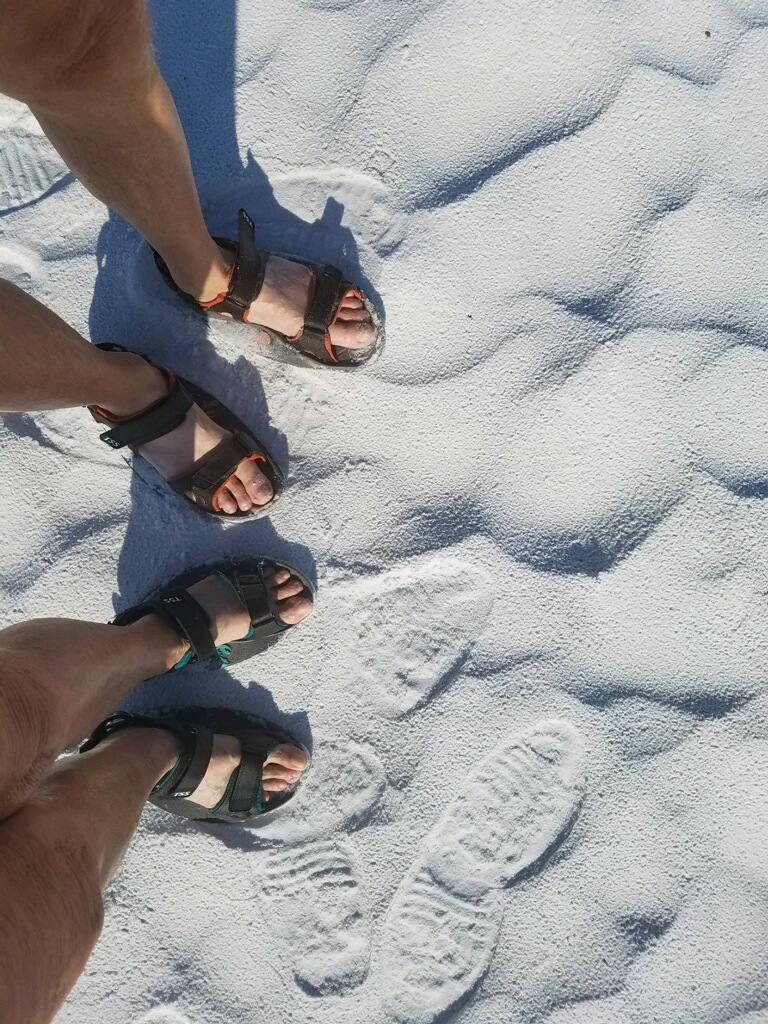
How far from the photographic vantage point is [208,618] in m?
1.51

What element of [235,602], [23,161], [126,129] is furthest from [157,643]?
[23,161]

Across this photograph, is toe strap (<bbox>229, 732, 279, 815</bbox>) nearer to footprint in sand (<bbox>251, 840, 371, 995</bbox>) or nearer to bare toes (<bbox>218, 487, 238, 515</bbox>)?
footprint in sand (<bbox>251, 840, 371, 995</bbox>)

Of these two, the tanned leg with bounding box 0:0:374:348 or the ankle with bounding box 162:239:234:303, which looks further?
the ankle with bounding box 162:239:234:303

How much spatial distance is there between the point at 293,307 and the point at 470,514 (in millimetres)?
591

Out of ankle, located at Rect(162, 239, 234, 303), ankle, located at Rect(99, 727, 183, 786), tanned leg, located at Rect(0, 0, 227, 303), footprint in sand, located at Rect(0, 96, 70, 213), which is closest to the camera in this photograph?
tanned leg, located at Rect(0, 0, 227, 303)

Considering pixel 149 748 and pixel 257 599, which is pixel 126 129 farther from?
pixel 149 748

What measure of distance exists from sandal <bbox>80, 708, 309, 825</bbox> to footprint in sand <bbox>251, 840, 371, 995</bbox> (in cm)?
13

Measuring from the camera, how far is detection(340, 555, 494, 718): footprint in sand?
1.56 meters

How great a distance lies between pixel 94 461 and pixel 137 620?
16.1 inches

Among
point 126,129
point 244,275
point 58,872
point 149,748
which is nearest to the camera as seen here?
point 58,872

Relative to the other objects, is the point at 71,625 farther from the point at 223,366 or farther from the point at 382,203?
the point at 382,203

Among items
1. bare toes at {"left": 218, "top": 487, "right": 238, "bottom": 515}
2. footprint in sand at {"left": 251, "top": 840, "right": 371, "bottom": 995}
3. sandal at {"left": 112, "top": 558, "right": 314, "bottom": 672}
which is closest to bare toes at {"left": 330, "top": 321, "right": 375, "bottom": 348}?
bare toes at {"left": 218, "top": 487, "right": 238, "bottom": 515}

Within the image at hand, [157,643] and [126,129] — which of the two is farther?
[157,643]

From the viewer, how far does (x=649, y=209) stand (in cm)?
158
